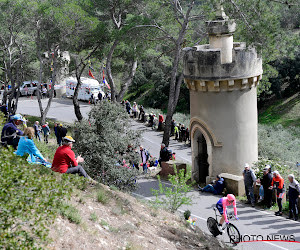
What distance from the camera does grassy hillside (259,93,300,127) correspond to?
36.5 meters

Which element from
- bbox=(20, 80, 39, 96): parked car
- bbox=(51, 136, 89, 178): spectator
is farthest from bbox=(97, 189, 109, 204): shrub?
bbox=(20, 80, 39, 96): parked car

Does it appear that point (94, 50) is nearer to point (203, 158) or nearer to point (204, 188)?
point (203, 158)

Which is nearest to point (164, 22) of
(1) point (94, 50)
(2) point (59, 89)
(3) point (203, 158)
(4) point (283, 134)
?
(1) point (94, 50)

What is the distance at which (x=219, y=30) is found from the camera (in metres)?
15.8

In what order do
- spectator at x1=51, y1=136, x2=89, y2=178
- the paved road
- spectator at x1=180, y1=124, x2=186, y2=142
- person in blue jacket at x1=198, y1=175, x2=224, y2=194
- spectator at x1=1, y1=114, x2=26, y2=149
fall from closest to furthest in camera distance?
spectator at x1=51, y1=136, x2=89, y2=178 → spectator at x1=1, y1=114, x2=26, y2=149 → person in blue jacket at x1=198, y1=175, x2=224, y2=194 → spectator at x1=180, y1=124, x2=186, y2=142 → the paved road

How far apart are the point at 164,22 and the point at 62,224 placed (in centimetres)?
1664

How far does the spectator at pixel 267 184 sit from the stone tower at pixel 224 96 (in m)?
1.70

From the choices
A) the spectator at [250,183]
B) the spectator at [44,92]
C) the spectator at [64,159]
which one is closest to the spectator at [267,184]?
the spectator at [250,183]

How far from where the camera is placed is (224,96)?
15.9 metres

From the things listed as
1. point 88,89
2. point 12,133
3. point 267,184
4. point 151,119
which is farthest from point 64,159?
point 88,89

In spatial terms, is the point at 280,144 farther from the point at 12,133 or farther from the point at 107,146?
the point at 12,133

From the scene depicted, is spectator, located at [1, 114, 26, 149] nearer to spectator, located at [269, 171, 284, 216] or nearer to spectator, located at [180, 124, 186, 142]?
spectator, located at [269, 171, 284, 216]

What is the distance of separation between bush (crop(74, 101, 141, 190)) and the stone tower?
10.4ft

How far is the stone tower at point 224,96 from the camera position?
15.6 metres
